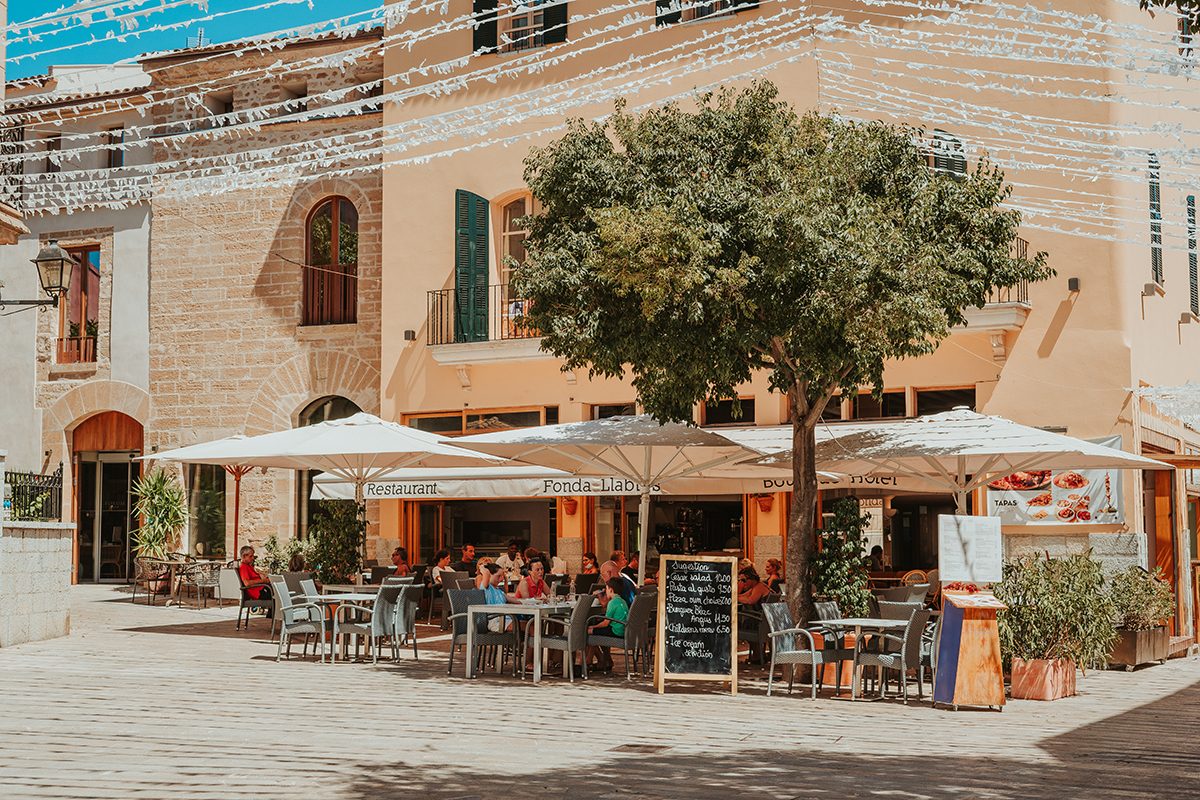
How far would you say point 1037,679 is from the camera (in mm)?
10539

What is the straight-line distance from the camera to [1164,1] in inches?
284

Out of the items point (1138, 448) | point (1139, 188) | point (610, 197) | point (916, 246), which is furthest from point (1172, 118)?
point (610, 197)

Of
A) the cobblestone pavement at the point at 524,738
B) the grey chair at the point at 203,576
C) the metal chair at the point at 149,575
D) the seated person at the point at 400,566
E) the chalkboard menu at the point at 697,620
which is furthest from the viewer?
the metal chair at the point at 149,575

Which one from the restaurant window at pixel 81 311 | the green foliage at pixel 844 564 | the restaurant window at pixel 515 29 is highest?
the restaurant window at pixel 515 29

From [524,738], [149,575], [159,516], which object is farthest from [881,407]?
[159,516]

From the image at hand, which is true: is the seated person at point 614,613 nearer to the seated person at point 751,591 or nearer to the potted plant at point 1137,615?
the seated person at point 751,591

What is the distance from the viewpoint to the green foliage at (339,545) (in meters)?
15.4

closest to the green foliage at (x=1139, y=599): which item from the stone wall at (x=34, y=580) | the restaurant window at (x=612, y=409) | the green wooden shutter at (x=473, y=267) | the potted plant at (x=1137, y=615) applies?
the potted plant at (x=1137, y=615)

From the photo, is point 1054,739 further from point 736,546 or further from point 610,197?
point 736,546

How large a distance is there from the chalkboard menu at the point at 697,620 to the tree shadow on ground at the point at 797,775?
8.68 feet

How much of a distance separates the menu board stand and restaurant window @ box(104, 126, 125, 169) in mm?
18853

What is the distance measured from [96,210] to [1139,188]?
18.4m

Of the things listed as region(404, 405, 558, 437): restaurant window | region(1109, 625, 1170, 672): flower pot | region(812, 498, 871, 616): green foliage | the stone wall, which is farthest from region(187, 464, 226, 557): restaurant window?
region(1109, 625, 1170, 672): flower pot

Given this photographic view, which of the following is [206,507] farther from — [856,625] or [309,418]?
[856,625]
